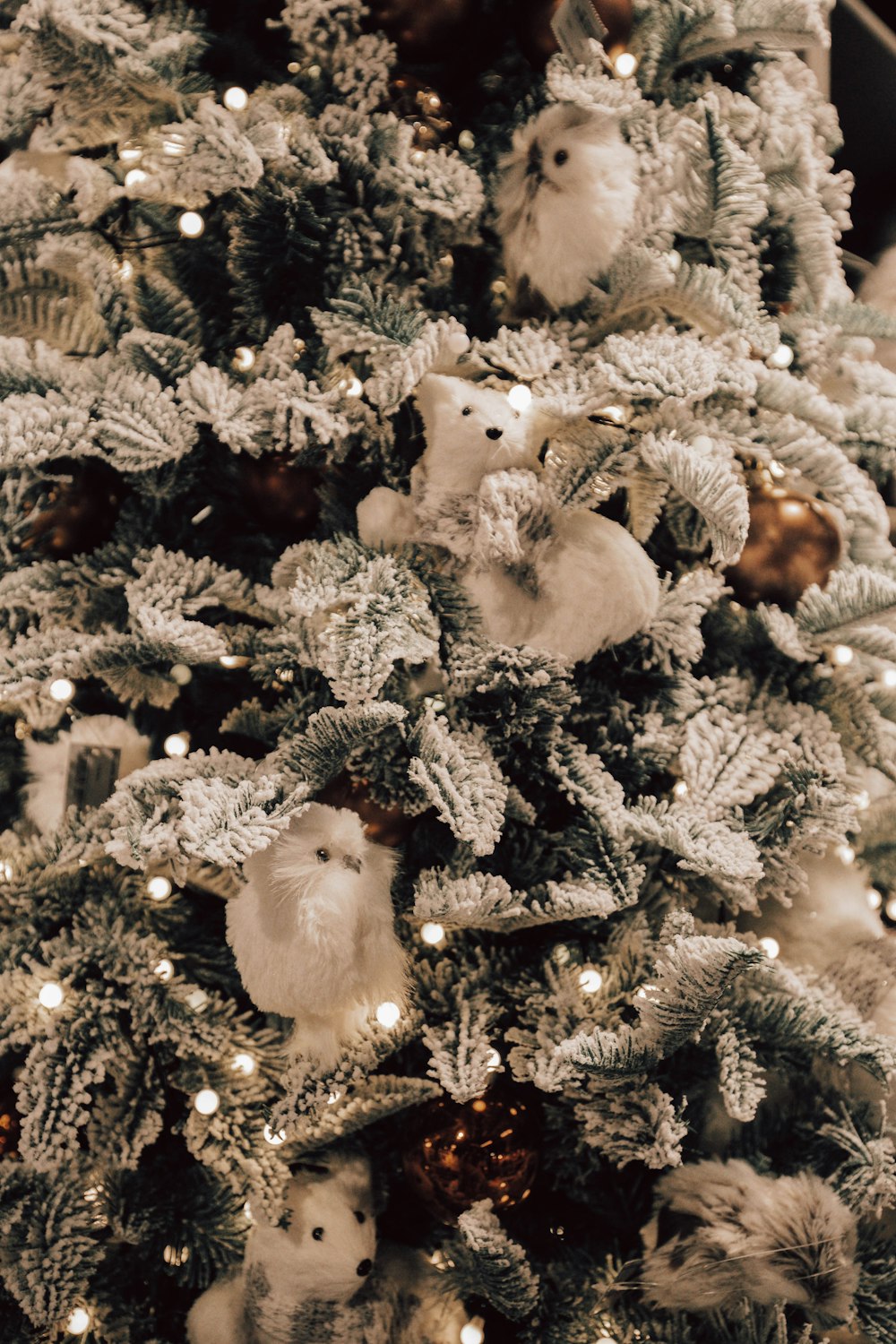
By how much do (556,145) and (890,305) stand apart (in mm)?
656

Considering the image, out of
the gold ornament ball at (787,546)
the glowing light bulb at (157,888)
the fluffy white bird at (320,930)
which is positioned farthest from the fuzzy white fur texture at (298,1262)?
the gold ornament ball at (787,546)

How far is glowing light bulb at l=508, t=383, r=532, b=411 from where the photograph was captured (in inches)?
22.4

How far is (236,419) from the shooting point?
1.89 feet

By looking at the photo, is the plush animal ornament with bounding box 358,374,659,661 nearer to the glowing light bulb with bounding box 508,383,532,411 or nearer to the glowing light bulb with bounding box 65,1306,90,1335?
the glowing light bulb with bounding box 508,383,532,411

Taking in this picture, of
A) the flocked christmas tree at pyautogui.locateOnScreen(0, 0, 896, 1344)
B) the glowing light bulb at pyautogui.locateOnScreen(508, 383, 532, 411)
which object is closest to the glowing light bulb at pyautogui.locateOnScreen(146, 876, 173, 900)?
the flocked christmas tree at pyautogui.locateOnScreen(0, 0, 896, 1344)

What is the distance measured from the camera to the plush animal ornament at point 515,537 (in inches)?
22.8

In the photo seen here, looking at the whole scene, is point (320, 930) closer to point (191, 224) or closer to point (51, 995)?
point (51, 995)

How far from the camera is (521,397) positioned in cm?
57

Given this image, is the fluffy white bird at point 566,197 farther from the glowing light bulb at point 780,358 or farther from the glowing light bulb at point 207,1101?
the glowing light bulb at point 207,1101

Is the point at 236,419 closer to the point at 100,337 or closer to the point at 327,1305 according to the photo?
the point at 100,337

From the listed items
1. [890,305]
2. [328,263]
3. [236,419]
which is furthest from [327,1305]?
[890,305]

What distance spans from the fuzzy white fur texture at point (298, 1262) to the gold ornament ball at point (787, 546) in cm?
55

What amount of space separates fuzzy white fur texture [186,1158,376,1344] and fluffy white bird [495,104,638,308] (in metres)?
0.67

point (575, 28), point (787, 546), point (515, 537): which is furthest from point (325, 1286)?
point (575, 28)
